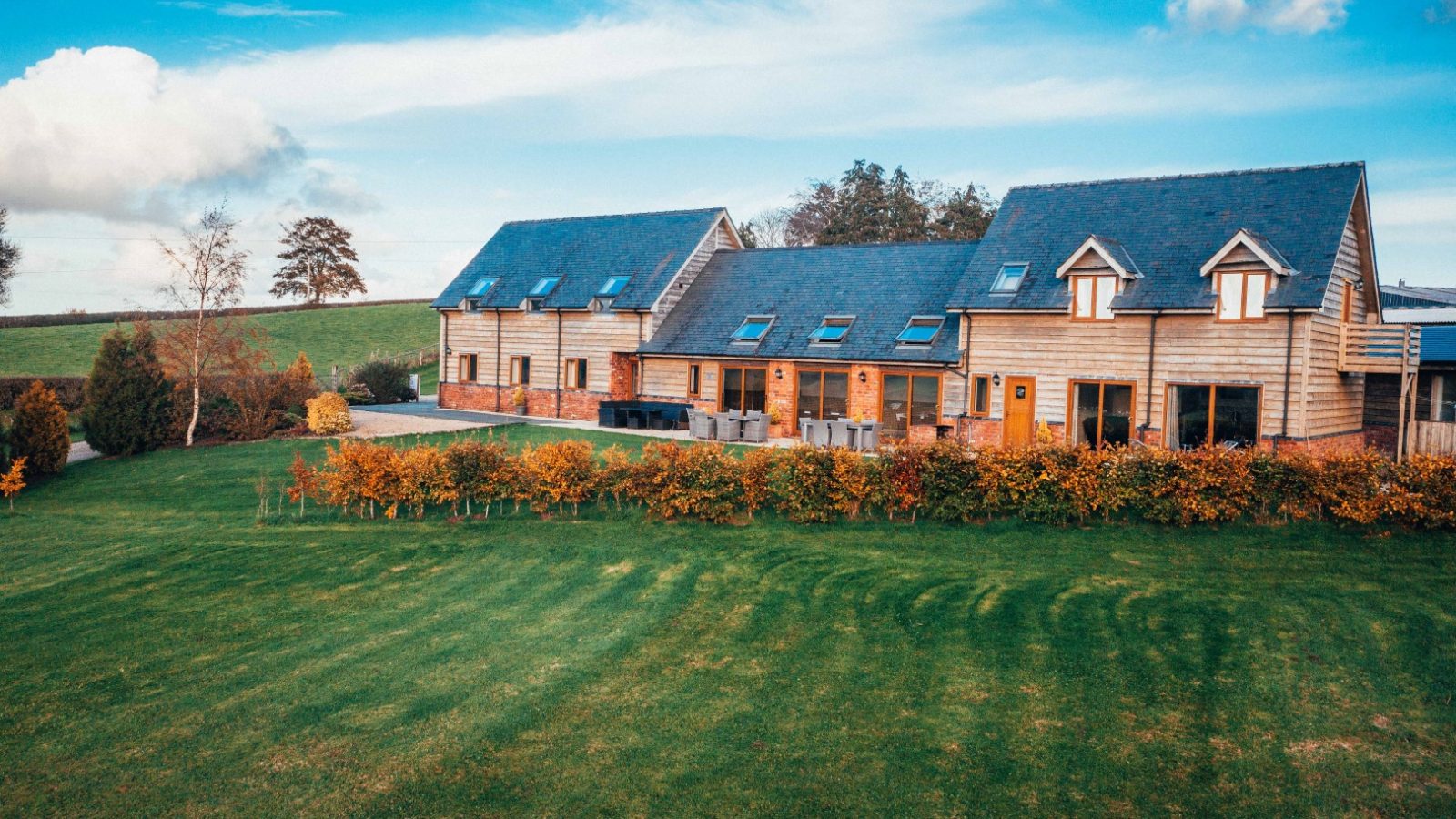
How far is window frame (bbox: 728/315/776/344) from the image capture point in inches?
1161

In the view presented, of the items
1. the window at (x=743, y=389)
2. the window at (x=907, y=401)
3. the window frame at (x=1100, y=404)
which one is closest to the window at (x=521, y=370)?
the window at (x=743, y=389)

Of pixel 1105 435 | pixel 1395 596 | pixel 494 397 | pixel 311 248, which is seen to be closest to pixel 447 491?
pixel 1395 596

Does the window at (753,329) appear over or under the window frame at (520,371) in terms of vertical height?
over

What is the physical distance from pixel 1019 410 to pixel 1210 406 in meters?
4.31

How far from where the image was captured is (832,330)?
2842cm

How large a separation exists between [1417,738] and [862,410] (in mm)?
19630

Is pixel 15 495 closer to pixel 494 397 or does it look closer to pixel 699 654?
pixel 494 397

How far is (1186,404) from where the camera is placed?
2283 cm

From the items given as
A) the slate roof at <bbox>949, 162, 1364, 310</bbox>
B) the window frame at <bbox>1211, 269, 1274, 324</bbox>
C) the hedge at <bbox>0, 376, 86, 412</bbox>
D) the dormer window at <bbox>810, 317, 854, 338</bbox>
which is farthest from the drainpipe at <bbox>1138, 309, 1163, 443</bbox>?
the hedge at <bbox>0, 376, 86, 412</bbox>

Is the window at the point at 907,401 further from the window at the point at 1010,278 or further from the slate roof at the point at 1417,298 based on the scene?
the slate roof at the point at 1417,298

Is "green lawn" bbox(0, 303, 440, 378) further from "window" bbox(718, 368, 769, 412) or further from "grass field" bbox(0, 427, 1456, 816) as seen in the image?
"grass field" bbox(0, 427, 1456, 816)

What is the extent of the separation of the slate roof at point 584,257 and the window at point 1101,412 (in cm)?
1371

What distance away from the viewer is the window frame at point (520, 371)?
34844mm

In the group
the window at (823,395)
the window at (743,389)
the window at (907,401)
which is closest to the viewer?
the window at (907,401)
